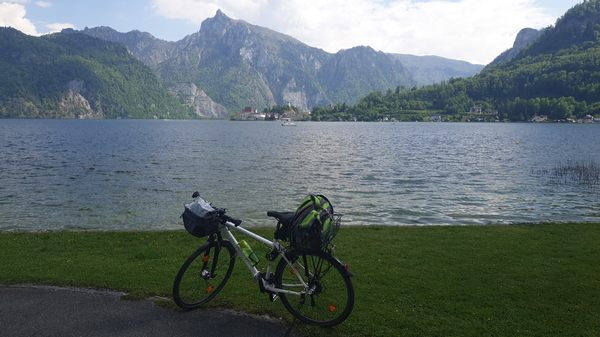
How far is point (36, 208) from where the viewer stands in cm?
2300

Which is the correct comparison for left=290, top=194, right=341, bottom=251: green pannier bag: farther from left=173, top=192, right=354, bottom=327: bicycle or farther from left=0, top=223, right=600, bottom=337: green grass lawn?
left=0, top=223, right=600, bottom=337: green grass lawn

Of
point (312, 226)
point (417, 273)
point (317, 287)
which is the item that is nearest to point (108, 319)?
point (317, 287)

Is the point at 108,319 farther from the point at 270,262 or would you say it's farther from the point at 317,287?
the point at 317,287

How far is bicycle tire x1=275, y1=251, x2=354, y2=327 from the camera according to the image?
664cm

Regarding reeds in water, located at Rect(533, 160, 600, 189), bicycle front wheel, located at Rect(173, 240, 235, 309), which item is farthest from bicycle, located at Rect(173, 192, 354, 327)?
reeds in water, located at Rect(533, 160, 600, 189)

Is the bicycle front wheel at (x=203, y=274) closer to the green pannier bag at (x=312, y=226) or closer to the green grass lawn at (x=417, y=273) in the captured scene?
the green grass lawn at (x=417, y=273)

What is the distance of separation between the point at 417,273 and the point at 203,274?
191 inches

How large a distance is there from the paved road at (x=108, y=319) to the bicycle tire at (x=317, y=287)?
46 centimetres

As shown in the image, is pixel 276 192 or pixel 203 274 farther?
pixel 276 192

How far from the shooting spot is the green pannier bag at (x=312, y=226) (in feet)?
20.9

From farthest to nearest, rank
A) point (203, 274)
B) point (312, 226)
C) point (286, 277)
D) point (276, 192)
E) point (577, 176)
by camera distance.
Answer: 1. point (577, 176)
2. point (276, 192)
3. point (203, 274)
4. point (286, 277)
5. point (312, 226)

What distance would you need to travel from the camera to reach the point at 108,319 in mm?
6945

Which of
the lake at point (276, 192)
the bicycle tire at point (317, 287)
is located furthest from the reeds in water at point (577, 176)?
the bicycle tire at point (317, 287)

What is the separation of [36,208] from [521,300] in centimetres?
2409
